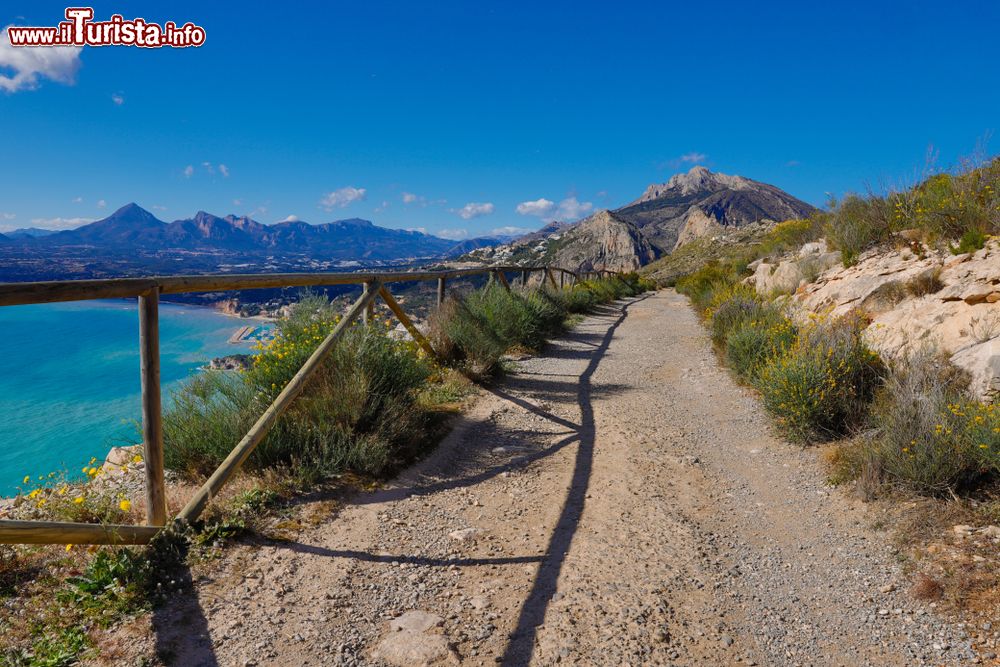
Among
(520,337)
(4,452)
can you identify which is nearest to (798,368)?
(520,337)

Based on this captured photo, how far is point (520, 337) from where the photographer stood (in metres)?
9.93

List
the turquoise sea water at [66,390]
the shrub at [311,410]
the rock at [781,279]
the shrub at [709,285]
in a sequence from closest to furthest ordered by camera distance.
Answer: the shrub at [311,410], the turquoise sea water at [66,390], the rock at [781,279], the shrub at [709,285]

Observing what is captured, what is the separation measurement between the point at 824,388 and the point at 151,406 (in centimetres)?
565

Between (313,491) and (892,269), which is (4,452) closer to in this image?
(313,491)

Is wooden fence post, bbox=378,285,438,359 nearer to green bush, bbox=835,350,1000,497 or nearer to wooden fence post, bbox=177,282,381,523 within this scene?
wooden fence post, bbox=177,282,381,523

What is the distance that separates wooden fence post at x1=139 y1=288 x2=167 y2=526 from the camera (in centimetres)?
286

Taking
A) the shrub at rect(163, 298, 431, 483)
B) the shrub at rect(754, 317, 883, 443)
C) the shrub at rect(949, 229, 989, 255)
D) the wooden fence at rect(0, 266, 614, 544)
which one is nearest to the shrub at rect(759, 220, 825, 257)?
the shrub at rect(949, 229, 989, 255)

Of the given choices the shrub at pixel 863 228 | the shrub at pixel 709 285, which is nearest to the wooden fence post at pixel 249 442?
the shrub at pixel 863 228

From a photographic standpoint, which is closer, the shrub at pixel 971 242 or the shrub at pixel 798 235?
the shrub at pixel 971 242

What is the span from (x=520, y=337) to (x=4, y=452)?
900cm

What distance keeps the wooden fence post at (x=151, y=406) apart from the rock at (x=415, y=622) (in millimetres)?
1560

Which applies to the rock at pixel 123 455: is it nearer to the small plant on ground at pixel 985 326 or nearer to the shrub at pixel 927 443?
the shrub at pixel 927 443

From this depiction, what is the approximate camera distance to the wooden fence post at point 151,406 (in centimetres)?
286

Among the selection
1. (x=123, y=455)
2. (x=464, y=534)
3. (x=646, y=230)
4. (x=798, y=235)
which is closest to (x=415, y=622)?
(x=464, y=534)
